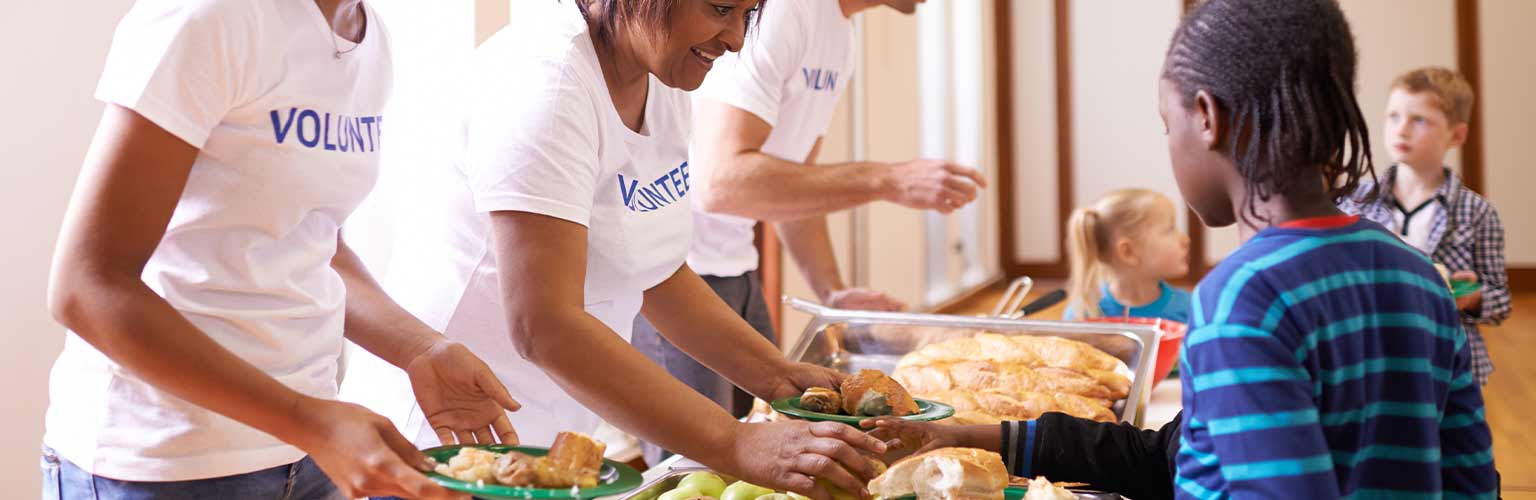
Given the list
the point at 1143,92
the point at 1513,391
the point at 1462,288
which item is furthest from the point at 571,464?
the point at 1143,92

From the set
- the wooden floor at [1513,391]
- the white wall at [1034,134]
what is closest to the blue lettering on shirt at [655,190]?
the wooden floor at [1513,391]

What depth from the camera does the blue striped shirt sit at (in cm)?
89

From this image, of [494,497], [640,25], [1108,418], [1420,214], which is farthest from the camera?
[1420,214]


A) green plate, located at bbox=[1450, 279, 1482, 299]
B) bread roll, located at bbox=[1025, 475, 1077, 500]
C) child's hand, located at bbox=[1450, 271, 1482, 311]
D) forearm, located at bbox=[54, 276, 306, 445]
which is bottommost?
child's hand, located at bbox=[1450, 271, 1482, 311]

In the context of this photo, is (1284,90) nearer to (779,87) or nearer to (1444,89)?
(779,87)

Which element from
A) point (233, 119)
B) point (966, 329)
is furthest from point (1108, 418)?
point (233, 119)

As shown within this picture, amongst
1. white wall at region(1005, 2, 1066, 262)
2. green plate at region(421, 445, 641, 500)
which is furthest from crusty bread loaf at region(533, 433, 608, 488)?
white wall at region(1005, 2, 1066, 262)

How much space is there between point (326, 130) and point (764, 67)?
107cm

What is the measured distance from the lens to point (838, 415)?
4.69ft

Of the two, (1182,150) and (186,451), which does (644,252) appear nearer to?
(186,451)

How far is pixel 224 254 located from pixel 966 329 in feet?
4.19

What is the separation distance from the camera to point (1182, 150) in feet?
3.31

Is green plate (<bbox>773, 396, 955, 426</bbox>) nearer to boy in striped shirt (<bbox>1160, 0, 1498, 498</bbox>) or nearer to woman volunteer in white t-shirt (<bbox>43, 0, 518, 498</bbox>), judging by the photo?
woman volunteer in white t-shirt (<bbox>43, 0, 518, 498</bbox>)

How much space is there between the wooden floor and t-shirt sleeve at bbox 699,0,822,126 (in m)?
1.33
